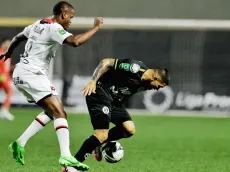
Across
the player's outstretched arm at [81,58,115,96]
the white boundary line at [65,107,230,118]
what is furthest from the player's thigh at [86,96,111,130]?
the white boundary line at [65,107,230,118]

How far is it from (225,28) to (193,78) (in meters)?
1.85

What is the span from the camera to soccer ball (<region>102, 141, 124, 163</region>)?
9477 millimetres

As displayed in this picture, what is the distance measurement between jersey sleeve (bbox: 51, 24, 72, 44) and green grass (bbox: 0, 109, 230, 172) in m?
1.95

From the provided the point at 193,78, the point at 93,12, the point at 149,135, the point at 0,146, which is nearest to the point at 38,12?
the point at 93,12

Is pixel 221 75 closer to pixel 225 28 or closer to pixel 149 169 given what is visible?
pixel 225 28

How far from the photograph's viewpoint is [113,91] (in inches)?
367

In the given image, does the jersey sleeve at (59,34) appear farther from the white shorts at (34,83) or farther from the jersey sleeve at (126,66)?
the jersey sleeve at (126,66)

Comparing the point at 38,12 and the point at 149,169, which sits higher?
the point at 38,12

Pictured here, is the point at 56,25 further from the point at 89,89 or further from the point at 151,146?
the point at 151,146

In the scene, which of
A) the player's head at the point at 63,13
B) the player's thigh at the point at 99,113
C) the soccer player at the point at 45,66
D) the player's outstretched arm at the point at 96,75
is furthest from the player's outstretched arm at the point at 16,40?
the player's thigh at the point at 99,113

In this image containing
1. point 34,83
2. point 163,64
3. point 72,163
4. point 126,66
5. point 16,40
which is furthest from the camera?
point 163,64

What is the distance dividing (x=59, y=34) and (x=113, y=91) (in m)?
1.43

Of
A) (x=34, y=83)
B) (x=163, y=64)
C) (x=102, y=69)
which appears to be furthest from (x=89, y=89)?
(x=163, y=64)

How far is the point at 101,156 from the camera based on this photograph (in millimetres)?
9688
